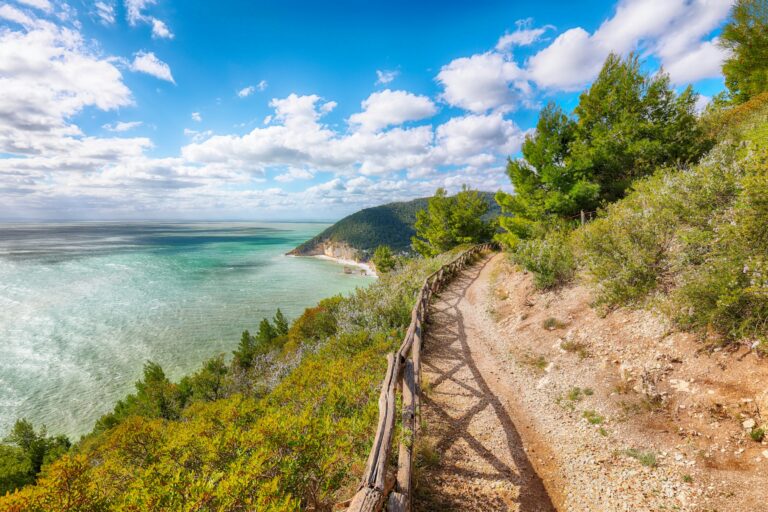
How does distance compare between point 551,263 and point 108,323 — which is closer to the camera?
point 551,263

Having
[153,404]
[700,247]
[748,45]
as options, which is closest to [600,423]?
[700,247]

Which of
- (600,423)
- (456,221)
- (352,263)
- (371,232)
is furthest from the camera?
(371,232)

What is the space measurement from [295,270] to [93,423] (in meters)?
68.9

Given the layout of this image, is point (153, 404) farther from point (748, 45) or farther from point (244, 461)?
point (748, 45)

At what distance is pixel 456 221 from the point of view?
109 feet

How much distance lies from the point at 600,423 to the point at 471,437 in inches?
104

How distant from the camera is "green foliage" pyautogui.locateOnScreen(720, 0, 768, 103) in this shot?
620 inches

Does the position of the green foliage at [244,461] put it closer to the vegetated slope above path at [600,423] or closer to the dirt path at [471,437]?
the dirt path at [471,437]

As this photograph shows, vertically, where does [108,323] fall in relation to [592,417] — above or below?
below

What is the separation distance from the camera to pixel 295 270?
9244 centimetres

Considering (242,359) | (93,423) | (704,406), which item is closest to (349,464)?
(704,406)

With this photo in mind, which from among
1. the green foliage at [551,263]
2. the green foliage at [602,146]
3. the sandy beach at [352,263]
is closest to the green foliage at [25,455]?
the green foliage at [551,263]

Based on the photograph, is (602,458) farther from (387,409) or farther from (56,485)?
(56,485)

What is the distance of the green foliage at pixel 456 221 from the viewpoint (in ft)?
109
